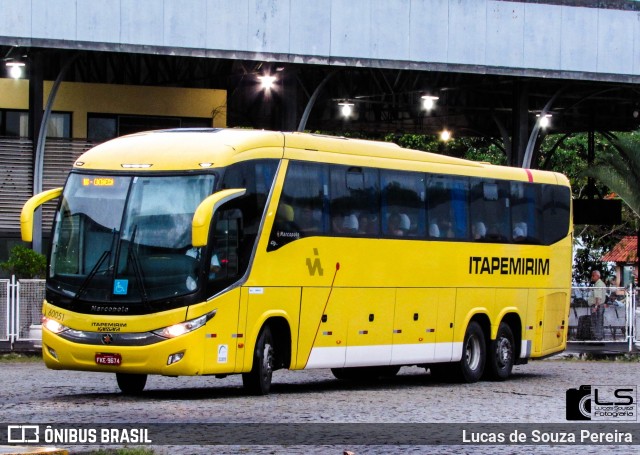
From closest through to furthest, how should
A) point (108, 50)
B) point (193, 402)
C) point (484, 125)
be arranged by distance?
1. point (193, 402)
2. point (108, 50)
3. point (484, 125)

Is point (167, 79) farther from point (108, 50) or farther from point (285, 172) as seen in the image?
point (285, 172)

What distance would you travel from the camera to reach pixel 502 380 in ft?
82.3

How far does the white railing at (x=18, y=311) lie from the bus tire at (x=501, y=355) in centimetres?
985

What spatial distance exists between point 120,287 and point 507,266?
858 cm

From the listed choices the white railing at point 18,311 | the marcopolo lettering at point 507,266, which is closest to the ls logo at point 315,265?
the marcopolo lettering at point 507,266

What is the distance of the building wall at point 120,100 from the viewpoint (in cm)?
4022

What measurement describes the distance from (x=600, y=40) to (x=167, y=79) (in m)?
11.7

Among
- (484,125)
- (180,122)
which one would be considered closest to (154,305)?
(180,122)

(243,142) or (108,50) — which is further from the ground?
(108,50)

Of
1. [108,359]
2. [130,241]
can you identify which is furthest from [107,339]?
[130,241]

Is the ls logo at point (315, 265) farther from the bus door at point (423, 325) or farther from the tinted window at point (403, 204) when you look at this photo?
the bus door at point (423, 325)

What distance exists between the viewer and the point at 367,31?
34.4 metres

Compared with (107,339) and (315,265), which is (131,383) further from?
(315,265)

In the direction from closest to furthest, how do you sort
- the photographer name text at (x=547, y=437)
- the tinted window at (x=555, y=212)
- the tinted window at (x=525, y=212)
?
the photographer name text at (x=547, y=437) → the tinted window at (x=525, y=212) → the tinted window at (x=555, y=212)
